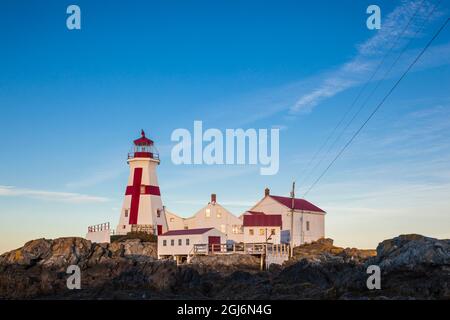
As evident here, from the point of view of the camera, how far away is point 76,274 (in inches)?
1515

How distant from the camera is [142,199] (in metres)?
54.8

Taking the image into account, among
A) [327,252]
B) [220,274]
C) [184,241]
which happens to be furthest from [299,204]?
[220,274]

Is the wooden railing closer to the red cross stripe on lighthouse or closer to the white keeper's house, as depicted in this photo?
the white keeper's house

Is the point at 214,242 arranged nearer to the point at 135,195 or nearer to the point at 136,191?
the point at 135,195

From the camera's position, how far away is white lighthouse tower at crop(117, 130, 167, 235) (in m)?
54.8

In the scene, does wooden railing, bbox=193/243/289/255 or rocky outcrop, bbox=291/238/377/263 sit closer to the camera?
rocky outcrop, bbox=291/238/377/263

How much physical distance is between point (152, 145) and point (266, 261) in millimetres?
19613

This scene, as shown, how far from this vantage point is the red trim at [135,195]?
54656 mm

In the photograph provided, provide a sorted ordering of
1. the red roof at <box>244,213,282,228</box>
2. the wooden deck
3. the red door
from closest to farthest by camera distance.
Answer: the wooden deck, the red door, the red roof at <box>244,213,282,228</box>

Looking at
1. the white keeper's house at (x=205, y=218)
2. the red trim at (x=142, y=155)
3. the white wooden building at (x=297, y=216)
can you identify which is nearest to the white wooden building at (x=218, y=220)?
the white keeper's house at (x=205, y=218)

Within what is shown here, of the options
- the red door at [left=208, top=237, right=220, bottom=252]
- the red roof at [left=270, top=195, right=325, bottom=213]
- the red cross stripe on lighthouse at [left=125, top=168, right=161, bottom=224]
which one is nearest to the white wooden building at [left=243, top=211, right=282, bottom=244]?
the red door at [left=208, top=237, right=220, bottom=252]
